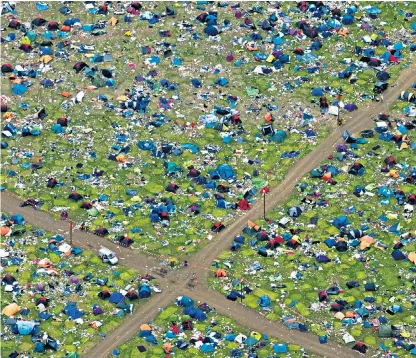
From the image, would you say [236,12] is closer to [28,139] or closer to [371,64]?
[371,64]

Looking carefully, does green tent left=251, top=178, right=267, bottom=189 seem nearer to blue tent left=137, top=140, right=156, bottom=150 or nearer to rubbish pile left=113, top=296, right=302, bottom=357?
blue tent left=137, top=140, right=156, bottom=150

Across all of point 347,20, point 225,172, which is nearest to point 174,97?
point 225,172

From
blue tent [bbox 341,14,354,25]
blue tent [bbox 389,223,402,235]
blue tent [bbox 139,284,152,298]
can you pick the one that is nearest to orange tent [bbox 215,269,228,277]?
blue tent [bbox 139,284,152,298]

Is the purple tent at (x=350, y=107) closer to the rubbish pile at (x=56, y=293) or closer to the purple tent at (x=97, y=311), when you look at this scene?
the rubbish pile at (x=56, y=293)

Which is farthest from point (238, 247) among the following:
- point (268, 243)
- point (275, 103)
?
point (275, 103)

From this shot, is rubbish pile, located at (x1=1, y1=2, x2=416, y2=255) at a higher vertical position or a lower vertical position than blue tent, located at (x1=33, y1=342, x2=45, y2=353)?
higher

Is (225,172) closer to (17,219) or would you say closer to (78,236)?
(78,236)
